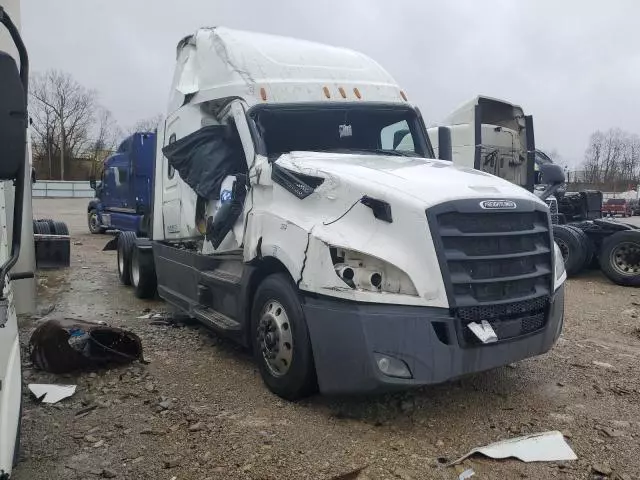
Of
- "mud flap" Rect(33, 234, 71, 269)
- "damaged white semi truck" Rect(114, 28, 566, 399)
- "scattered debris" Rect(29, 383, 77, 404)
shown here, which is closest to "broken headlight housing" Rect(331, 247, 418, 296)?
"damaged white semi truck" Rect(114, 28, 566, 399)

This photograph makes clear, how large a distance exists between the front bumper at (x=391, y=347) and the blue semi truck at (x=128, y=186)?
37.2 feet

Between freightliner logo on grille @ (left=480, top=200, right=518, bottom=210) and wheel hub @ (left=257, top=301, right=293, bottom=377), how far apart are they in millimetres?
1648

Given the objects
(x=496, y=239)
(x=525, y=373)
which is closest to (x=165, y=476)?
(x=496, y=239)

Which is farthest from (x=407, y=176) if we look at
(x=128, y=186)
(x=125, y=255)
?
(x=128, y=186)

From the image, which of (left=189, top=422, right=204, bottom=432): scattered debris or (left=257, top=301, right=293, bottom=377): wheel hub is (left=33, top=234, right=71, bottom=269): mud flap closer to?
(left=257, top=301, right=293, bottom=377): wheel hub

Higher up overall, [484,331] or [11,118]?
[11,118]

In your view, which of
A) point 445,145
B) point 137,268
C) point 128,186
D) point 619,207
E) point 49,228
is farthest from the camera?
point 619,207

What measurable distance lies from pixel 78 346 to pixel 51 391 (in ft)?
2.07

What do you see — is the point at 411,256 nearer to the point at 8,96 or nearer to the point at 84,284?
the point at 8,96

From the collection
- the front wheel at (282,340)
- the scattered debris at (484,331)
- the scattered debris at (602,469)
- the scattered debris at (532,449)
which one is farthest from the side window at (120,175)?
the scattered debris at (602,469)

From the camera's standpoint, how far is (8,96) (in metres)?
2.28

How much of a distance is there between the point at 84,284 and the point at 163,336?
4.27 meters

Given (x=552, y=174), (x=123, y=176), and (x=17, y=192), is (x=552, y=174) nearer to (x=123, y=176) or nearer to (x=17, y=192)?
(x=17, y=192)

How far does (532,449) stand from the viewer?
145 inches
